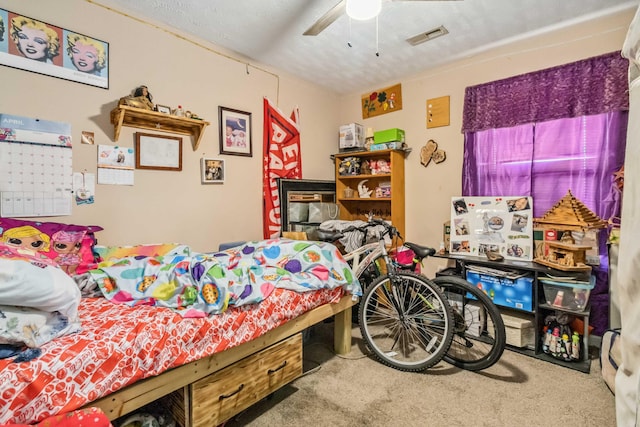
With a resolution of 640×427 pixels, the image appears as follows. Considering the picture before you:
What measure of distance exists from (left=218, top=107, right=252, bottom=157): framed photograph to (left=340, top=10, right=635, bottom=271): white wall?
4.89 feet

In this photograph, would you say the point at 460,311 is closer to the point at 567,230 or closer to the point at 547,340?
the point at 547,340

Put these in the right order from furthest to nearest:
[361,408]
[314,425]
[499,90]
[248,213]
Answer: [248,213]
[499,90]
[361,408]
[314,425]

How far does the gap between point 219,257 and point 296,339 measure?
721mm

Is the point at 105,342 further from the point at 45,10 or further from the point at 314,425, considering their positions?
the point at 45,10

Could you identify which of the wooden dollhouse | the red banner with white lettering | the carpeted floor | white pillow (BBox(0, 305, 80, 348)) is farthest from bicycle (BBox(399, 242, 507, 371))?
white pillow (BBox(0, 305, 80, 348))

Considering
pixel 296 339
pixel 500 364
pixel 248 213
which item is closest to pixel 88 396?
pixel 296 339

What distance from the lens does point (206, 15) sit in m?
2.35

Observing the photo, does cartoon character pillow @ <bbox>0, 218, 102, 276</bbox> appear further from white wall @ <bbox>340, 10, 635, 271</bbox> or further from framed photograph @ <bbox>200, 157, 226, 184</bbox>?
white wall @ <bbox>340, 10, 635, 271</bbox>

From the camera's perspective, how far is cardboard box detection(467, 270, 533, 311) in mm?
2357

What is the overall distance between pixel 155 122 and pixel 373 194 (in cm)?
228

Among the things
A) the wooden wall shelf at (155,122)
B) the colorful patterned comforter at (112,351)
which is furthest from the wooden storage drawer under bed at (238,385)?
the wooden wall shelf at (155,122)

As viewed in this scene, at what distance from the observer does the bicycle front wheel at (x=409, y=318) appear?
2080mm

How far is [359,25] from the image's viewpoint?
2.46m

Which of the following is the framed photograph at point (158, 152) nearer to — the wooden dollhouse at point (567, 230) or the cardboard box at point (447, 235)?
the cardboard box at point (447, 235)
